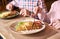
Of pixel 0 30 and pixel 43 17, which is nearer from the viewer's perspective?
pixel 0 30

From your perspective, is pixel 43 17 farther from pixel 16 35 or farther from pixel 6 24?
pixel 16 35

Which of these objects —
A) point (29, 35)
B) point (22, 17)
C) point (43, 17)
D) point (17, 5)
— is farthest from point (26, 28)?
point (17, 5)

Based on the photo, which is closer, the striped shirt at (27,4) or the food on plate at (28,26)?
the food on plate at (28,26)

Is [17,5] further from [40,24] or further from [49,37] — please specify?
[49,37]

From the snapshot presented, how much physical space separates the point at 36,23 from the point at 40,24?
0.03 meters

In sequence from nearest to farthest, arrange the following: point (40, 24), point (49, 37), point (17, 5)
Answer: point (49, 37)
point (40, 24)
point (17, 5)

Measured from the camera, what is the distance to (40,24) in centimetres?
104

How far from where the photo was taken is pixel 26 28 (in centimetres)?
99

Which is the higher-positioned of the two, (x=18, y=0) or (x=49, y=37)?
(x=18, y=0)

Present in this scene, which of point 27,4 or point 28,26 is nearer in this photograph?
point 28,26

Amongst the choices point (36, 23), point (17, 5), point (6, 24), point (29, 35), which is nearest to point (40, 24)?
point (36, 23)

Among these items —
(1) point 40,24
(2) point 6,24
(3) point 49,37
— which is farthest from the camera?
(2) point 6,24

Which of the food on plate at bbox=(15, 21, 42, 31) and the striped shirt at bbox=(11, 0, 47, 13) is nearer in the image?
the food on plate at bbox=(15, 21, 42, 31)

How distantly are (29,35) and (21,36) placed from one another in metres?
0.06
